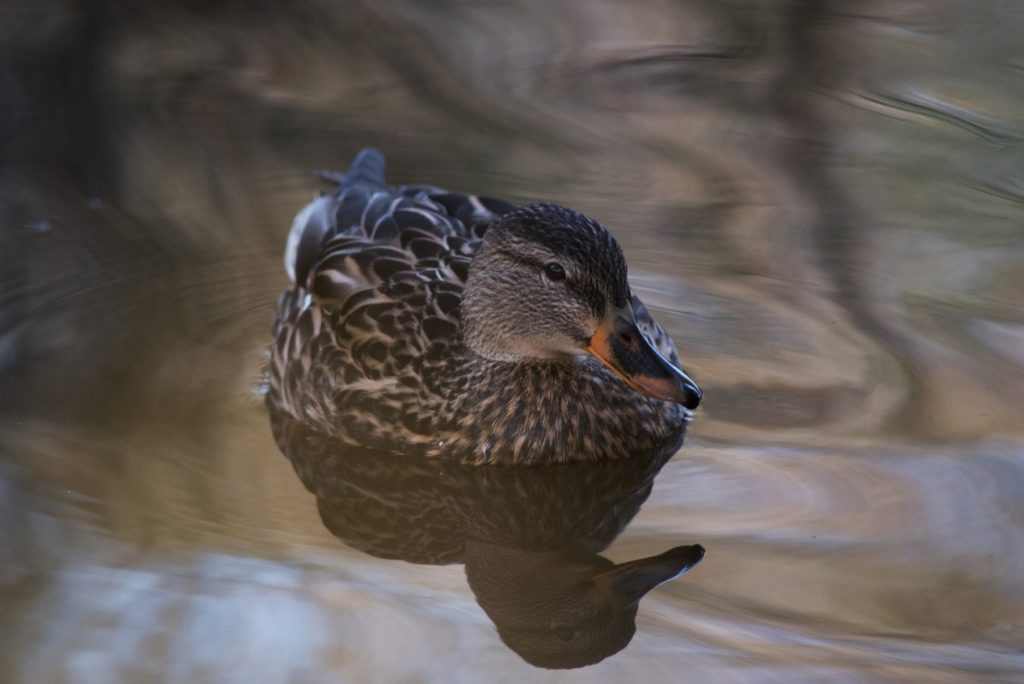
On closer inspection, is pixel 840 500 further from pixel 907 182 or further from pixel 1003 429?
pixel 907 182

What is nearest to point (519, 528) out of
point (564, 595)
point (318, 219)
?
point (564, 595)

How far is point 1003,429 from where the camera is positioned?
4.83 m

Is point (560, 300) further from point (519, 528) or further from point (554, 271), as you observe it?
point (519, 528)

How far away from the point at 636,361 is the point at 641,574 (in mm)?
653

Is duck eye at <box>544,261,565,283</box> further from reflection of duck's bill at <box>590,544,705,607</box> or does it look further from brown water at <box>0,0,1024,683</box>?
reflection of duck's bill at <box>590,544,705,607</box>

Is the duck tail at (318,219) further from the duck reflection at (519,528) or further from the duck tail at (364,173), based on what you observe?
the duck reflection at (519,528)

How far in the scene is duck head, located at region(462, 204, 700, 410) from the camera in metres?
4.44

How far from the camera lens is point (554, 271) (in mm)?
4594

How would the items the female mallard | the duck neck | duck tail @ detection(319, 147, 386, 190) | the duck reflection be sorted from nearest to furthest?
the duck reflection < the female mallard < the duck neck < duck tail @ detection(319, 147, 386, 190)

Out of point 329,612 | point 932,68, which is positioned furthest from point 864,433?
point 932,68

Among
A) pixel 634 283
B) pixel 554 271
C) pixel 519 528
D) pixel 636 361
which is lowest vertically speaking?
pixel 519 528

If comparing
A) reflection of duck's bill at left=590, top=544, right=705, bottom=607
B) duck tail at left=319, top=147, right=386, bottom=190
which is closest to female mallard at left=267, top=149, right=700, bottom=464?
reflection of duck's bill at left=590, top=544, right=705, bottom=607

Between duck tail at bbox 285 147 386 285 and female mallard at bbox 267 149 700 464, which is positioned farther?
duck tail at bbox 285 147 386 285

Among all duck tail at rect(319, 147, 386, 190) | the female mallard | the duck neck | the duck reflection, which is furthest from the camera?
duck tail at rect(319, 147, 386, 190)
